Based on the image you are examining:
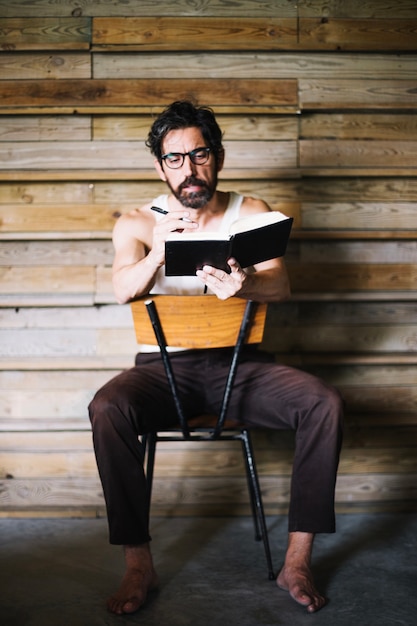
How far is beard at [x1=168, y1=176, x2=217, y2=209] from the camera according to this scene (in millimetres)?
2543

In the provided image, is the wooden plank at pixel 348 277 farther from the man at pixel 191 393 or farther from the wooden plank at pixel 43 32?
the wooden plank at pixel 43 32

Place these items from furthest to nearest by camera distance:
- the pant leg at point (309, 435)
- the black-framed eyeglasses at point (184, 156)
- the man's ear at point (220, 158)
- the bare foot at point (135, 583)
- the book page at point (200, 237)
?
the man's ear at point (220, 158) → the black-framed eyeglasses at point (184, 156) → the pant leg at point (309, 435) → the bare foot at point (135, 583) → the book page at point (200, 237)

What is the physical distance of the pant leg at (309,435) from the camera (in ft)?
7.04

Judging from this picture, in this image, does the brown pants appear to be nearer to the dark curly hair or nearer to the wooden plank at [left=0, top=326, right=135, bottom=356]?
the wooden plank at [left=0, top=326, right=135, bottom=356]

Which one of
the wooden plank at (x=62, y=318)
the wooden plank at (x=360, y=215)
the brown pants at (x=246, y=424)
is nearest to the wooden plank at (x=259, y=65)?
the wooden plank at (x=360, y=215)

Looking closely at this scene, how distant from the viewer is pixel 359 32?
2986 millimetres

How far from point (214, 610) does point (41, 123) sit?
206 centimetres

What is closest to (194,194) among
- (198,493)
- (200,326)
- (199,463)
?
(200,326)

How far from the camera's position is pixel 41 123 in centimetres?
299

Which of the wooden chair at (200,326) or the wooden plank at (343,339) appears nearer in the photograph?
the wooden chair at (200,326)

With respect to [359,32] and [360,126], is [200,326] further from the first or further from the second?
[359,32]

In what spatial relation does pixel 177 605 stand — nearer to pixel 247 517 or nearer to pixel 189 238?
pixel 247 517

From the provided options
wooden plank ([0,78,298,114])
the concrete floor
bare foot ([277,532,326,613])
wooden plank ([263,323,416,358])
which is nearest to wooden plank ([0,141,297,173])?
wooden plank ([0,78,298,114])

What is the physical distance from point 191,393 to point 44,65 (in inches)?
61.0
